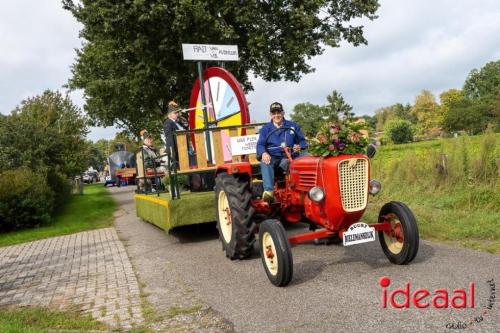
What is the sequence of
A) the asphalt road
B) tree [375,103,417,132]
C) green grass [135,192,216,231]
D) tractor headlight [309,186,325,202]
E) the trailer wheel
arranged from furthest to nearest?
tree [375,103,417,132], green grass [135,192,216,231], tractor headlight [309,186,325,202], the trailer wheel, the asphalt road

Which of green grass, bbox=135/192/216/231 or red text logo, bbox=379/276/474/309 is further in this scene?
green grass, bbox=135/192/216/231

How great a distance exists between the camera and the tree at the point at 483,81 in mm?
92500

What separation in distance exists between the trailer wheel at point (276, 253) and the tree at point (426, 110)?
98822 mm

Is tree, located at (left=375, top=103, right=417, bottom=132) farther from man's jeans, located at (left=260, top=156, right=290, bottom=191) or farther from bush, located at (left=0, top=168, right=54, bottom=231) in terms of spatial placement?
man's jeans, located at (left=260, top=156, right=290, bottom=191)

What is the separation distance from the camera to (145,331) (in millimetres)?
3781

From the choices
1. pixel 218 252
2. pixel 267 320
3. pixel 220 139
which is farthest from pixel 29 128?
pixel 267 320

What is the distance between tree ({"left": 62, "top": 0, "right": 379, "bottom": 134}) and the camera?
14211 mm

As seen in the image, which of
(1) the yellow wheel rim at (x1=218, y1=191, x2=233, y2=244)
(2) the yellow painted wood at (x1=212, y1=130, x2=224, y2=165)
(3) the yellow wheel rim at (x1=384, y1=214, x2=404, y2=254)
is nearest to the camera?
(3) the yellow wheel rim at (x1=384, y1=214, x2=404, y2=254)

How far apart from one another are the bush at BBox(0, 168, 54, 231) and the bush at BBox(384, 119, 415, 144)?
86510 mm

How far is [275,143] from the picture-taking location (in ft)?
19.7

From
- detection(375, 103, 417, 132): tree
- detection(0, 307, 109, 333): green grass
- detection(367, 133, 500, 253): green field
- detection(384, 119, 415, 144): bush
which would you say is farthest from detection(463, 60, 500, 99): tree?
detection(0, 307, 109, 333): green grass

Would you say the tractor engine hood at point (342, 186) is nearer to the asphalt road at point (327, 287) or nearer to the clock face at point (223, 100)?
the asphalt road at point (327, 287)

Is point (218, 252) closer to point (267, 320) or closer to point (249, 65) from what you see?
point (267, 320)

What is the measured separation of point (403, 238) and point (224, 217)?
2.62 m
